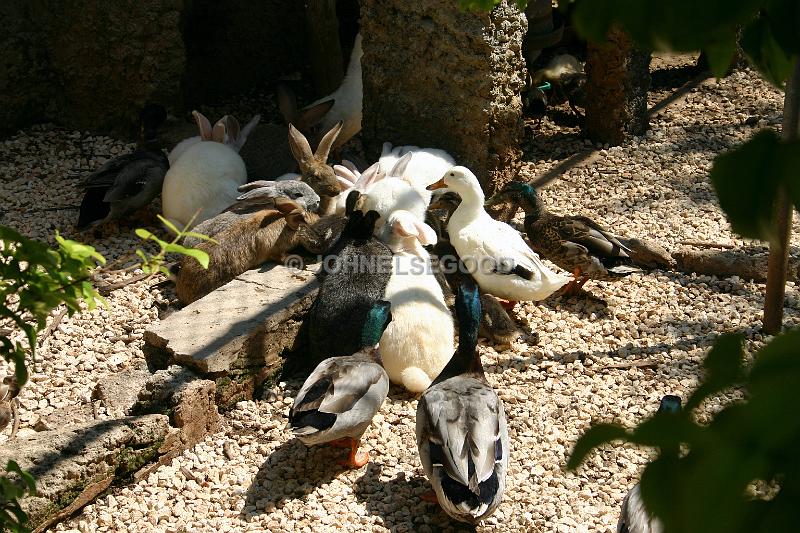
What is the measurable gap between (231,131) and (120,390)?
9.64ft

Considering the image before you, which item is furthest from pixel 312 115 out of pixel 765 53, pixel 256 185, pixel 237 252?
pixel 765 53

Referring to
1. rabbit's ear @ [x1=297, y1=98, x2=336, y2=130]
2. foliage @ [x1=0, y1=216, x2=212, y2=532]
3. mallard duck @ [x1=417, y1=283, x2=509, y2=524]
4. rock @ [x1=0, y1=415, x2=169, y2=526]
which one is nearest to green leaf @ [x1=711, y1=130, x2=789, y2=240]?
foliage @ [x1=0, y1=216, x2=212, y2=532]

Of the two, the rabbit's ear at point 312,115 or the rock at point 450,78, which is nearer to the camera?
the rock at point 450,78

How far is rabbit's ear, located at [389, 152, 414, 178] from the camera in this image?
6.29 m

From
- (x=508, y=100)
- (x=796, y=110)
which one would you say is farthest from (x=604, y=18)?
(x=508, y=100)

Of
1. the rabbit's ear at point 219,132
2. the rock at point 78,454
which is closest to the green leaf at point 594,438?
the rock at point 78,454

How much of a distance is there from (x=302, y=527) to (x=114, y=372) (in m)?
1.72

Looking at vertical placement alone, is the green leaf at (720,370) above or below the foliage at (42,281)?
above

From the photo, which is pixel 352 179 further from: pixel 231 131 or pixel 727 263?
pixel 727 263

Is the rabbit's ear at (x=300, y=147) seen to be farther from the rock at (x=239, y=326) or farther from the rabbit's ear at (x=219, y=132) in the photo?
the rock at (x=239, y=326)

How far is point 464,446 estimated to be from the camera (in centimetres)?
367

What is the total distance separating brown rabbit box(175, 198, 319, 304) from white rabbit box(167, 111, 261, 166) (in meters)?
1.25

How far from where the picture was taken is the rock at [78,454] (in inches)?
147

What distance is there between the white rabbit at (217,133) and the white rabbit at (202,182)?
11 centimetres
